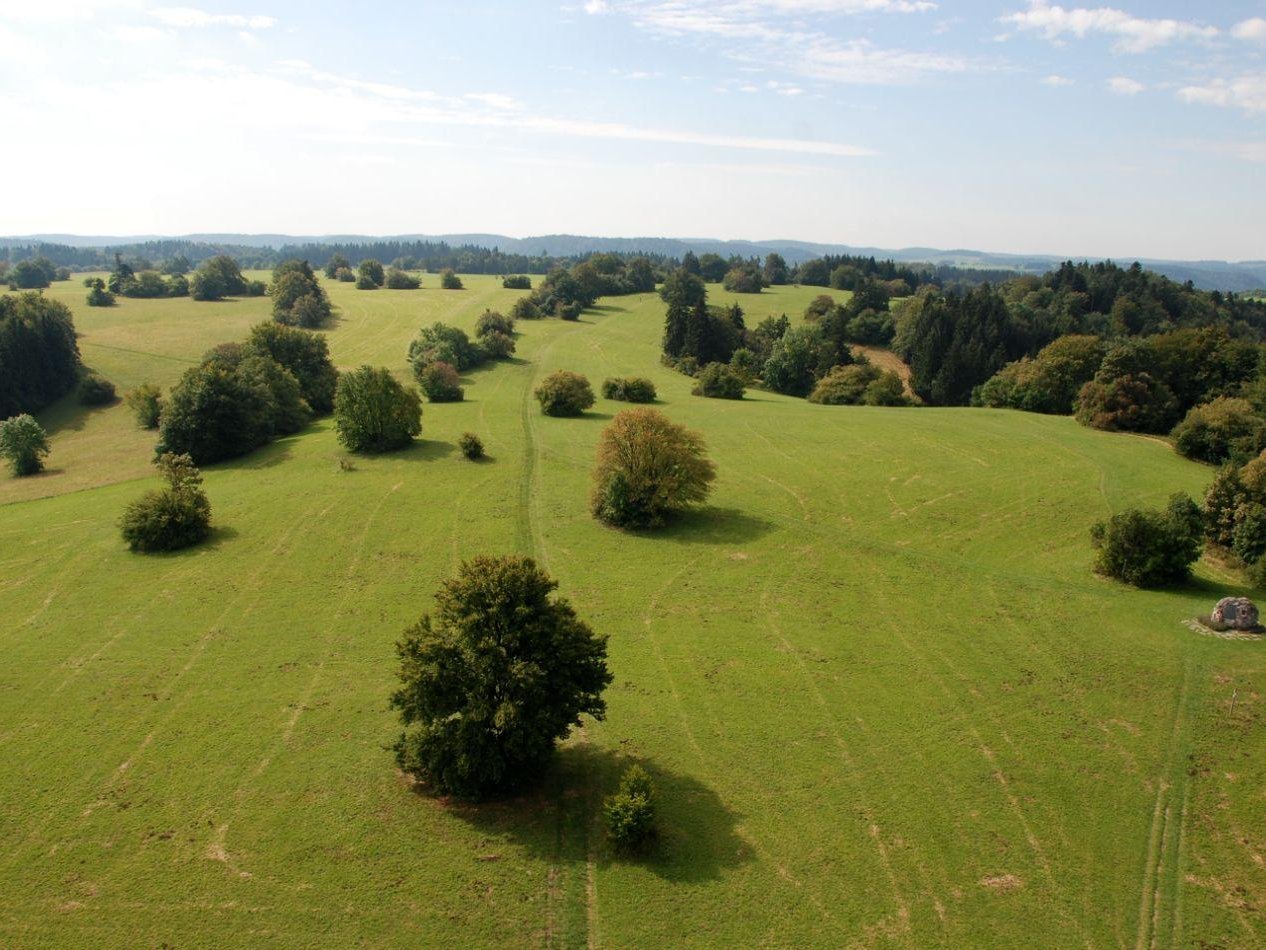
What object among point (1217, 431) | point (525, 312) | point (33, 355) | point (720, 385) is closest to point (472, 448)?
point (720, 385)

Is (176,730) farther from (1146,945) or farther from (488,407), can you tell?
(488,407)

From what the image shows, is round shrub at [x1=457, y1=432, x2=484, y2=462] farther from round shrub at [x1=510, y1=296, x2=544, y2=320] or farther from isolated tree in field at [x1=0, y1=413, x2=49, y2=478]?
round shrub at [x1=510, y1=296, x2=544, y2=320]

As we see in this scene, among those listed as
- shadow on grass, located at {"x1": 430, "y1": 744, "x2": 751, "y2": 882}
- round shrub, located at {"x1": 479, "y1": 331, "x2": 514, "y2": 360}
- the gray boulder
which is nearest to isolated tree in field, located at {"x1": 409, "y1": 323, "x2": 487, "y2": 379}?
round shrub, located at {"x1": 479, "y1": 331, "x2": 514, "y2": 360}

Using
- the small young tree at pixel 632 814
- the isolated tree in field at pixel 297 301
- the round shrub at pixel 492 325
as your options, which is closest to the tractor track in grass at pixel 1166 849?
the small young tree at pixel 632 814

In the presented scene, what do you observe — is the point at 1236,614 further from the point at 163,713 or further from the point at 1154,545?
the point at 163,713

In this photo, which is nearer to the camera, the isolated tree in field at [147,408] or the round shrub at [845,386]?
the isolated tree in field at [147,408]

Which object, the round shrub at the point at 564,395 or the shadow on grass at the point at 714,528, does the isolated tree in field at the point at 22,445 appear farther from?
the shadow on grass at the point at 714,528

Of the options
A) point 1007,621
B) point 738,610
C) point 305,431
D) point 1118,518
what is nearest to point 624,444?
point 738,610
